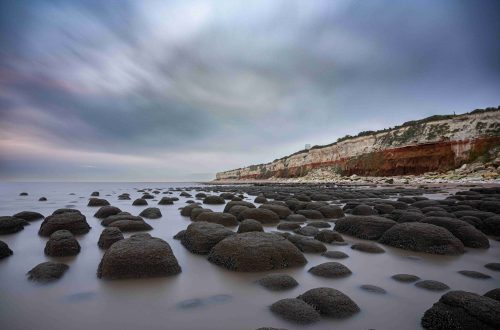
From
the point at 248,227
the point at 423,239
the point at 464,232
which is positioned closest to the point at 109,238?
the point at 248,227

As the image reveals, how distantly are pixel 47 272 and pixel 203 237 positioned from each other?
1992 millimetres

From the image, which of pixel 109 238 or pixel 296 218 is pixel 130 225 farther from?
pixel 296 218

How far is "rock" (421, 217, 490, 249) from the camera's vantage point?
448 cm

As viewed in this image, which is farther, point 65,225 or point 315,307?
point 65,225

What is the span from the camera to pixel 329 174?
42875 millimetres

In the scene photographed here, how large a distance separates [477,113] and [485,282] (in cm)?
3368

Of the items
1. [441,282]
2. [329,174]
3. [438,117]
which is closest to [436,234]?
[441,282]

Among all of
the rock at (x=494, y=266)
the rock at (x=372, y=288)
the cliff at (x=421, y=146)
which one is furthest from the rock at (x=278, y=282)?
the cliff at (x=421, y=146)

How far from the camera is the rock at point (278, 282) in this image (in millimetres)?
2869

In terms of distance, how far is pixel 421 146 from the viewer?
29922 mm

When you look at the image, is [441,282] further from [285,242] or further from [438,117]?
[438,117]

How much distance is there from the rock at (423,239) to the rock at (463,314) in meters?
2.30

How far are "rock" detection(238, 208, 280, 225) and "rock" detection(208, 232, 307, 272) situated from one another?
2.96 m

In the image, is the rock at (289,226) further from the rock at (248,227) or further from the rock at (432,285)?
the rock at (432,285)
